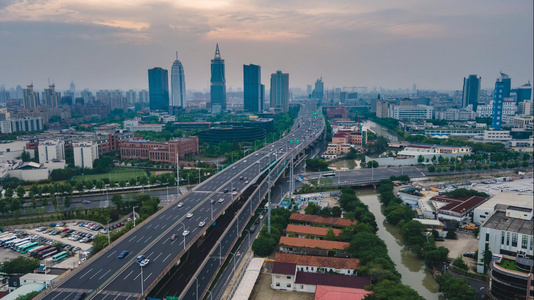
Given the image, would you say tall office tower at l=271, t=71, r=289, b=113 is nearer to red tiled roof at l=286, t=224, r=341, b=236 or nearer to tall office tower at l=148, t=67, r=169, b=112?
tall office tower at l=148, t=67, r=169, b=112

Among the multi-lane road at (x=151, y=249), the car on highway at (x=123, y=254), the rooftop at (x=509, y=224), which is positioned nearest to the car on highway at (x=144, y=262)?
the multi-lane road at (x=151, y=249)

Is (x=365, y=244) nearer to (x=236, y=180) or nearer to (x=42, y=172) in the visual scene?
(x=236, y=180)

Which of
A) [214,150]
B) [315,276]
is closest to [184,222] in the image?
[315,276]

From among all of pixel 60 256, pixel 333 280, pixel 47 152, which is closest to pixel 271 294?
pixel 333 280

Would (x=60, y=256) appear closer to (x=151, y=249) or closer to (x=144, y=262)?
(x=151, y=249)

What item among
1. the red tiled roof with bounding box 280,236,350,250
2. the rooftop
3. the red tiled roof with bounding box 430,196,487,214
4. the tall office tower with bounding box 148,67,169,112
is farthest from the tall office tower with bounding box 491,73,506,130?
the tall office tower with bounding box 148,67,169,112
